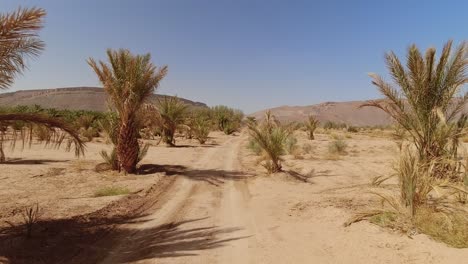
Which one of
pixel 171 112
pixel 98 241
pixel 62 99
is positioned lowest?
pixel 98 241

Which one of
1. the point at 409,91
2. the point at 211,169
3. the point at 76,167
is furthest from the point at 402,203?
the point at 76,167

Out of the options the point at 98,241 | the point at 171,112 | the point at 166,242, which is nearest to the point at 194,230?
the point at 166,242

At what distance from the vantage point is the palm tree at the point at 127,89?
38.9 feet

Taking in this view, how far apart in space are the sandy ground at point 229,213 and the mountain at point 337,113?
287ft

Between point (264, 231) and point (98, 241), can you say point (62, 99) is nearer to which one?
point (98, 241)

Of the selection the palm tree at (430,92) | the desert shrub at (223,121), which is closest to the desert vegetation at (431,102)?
the palm tree at (430,92)

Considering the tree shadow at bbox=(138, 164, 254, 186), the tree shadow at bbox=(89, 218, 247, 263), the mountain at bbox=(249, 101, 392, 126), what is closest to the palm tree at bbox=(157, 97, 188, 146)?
the tree shadow at bbox=(138, 164, 254, 186)

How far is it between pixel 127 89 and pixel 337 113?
4397 inches

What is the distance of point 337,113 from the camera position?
383 feet

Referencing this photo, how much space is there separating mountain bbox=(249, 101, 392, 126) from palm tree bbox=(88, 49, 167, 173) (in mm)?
87259

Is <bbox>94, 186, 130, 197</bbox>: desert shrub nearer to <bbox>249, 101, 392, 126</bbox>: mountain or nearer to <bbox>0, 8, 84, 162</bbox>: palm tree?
<bbox>0, 8, 84, 162</bbox>: palm tree

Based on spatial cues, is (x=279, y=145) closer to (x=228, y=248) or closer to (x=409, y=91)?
(x=409, y=91)

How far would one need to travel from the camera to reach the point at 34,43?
17.7ft

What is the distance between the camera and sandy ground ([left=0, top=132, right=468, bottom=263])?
200 inches
